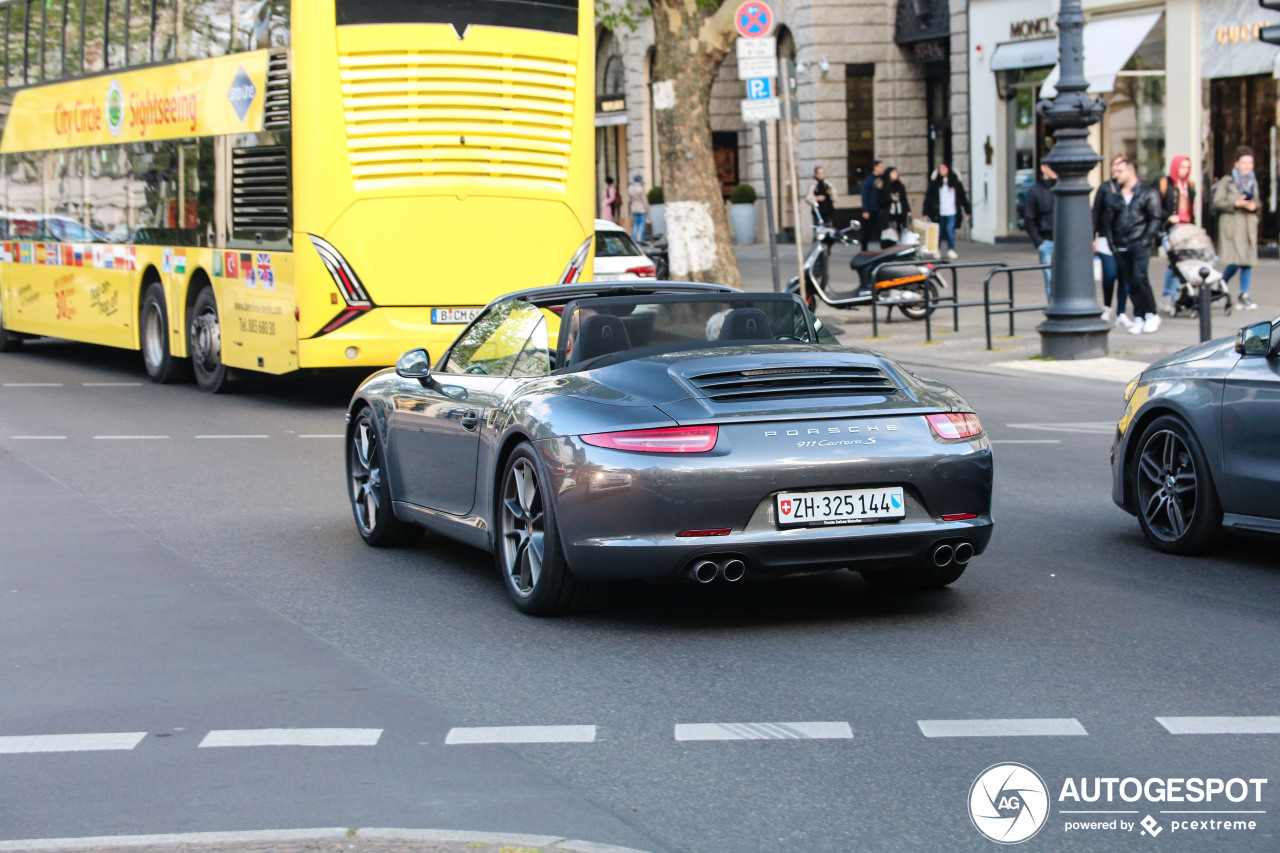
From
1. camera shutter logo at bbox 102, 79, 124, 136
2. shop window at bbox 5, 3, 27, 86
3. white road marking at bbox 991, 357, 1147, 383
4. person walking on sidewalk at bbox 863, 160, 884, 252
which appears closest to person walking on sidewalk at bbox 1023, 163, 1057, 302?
white road marking at bbox 991, 357, 1147, 383

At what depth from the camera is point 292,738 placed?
536cm

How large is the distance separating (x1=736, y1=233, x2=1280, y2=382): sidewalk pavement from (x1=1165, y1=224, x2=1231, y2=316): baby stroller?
0.84 feet

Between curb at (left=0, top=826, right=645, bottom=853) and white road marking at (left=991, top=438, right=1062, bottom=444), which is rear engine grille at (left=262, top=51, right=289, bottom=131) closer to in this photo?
white road marking at (left=991, top=438, right=1062, bottom=444)

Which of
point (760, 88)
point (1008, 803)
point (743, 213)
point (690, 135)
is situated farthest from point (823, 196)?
point (1008, 803)

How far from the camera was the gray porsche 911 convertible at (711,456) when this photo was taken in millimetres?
6516

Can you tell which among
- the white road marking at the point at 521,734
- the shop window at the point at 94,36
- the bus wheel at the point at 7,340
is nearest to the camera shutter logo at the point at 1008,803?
the white road marking at the point at 521,734

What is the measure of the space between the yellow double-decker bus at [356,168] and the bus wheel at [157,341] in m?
0.17

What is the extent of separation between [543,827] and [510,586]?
9.21ft

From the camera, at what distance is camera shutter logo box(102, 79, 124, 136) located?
18812mm

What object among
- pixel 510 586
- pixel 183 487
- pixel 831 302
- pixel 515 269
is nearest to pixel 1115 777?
pixel 510 586

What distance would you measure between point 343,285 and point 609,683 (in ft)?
31.1

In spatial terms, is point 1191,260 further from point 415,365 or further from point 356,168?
point 415,365

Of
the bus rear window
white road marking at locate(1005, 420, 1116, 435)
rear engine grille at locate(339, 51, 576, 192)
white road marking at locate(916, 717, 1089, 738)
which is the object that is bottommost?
white road marking at locate(916, 717, 1089, 738)

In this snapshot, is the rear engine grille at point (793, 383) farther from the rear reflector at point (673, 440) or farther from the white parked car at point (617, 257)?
the white parked car at point (617, 257)
